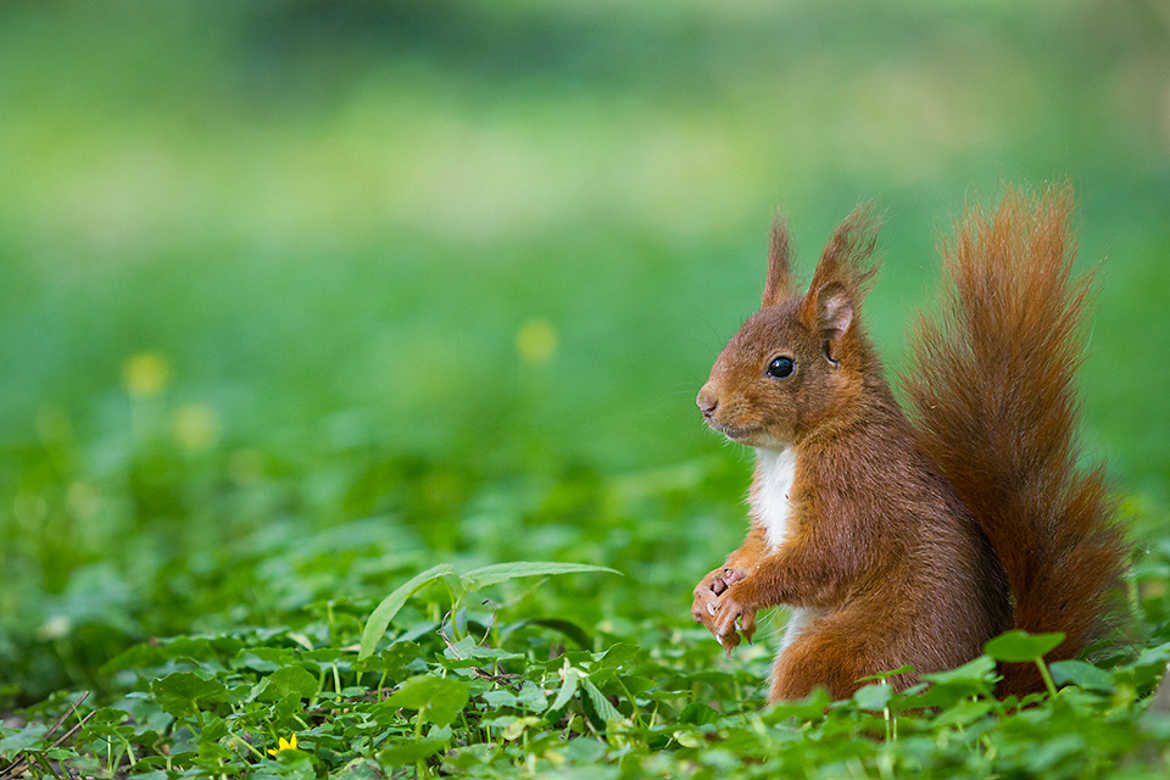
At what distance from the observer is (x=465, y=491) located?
16.0 ft

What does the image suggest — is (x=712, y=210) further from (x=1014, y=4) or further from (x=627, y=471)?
(x=627, y=471)

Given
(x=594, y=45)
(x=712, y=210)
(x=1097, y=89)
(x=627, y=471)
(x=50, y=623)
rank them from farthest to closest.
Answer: (x=594, y=45)
(x=1097, y=89)
(x=712, y=210)
(x=627, y=471)
(x=50, y=623)

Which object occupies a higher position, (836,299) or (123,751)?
(836,299)

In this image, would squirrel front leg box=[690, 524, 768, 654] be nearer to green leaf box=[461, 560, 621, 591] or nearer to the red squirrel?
the red squirrel

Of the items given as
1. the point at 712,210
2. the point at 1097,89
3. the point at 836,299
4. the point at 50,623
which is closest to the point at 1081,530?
the point at 836,299

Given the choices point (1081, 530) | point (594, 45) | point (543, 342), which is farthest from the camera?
point (594, 45)

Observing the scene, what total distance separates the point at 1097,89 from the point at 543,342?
9.06 metres

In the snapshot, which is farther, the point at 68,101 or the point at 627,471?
the point at 68,101

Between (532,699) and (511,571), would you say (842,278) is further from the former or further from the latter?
(532,699)

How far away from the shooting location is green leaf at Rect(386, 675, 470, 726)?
193 cm

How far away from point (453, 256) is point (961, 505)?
803cm

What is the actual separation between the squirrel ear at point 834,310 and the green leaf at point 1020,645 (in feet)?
2.27

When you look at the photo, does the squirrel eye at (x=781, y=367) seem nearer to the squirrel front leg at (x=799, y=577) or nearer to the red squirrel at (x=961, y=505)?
the red squirrel at (x=961, y=505)

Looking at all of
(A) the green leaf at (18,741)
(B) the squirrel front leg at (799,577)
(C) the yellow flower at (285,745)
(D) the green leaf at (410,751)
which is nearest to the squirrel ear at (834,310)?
(B) the squirrel front leg at (799,577)
